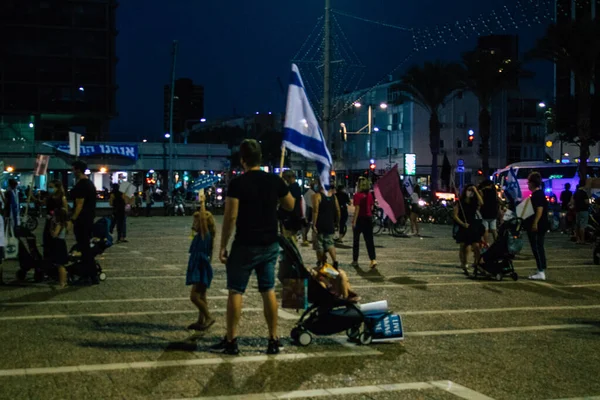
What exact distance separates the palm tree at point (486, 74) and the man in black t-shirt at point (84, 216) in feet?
133

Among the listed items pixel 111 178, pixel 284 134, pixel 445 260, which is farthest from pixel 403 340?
pixel 111 178

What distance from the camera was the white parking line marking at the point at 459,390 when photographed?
614cm

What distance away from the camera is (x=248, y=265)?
24.4 feet

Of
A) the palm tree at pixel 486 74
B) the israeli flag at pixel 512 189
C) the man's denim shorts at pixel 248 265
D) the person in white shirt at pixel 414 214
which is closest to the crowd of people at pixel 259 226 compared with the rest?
the man's denim shorts at pixel 248 265

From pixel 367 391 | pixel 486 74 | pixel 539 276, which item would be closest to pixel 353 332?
pixel 367 391

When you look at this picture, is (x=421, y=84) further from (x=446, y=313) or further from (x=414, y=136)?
(x=446, y=313)

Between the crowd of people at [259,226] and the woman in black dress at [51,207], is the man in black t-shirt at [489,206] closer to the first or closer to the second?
the crowd of people at [259,226]

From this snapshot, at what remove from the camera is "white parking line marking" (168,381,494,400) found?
6.07m

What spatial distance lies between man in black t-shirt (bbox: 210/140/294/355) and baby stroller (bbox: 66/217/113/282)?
19.3ft

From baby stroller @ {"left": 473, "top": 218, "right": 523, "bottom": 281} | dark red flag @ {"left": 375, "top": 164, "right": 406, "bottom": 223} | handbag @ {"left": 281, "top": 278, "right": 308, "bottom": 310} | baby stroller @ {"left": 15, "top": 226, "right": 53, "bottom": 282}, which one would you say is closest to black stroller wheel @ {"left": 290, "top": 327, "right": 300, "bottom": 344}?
handbag @ {"left": 281, "top": 278, "right": 308, "bottom": 310}

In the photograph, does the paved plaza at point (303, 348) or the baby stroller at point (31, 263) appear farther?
the baby stroller at point (31, 263)

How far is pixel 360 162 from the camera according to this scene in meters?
87.0

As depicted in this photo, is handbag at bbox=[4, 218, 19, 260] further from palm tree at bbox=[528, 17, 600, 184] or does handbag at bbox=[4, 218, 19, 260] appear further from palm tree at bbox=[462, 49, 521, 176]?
palm tree at bbox=[462, 49, 521, 176]

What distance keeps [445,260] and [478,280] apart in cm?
378
